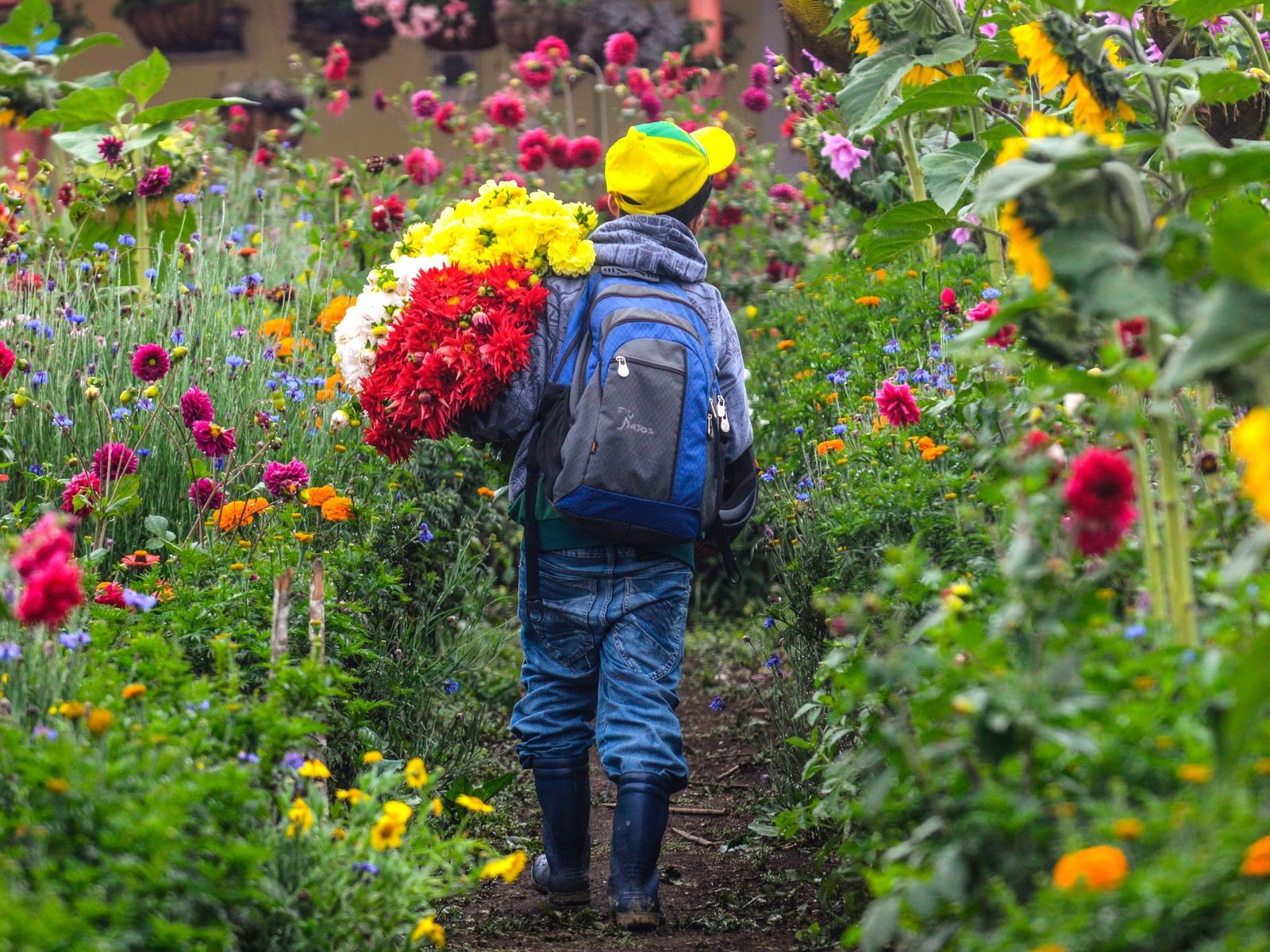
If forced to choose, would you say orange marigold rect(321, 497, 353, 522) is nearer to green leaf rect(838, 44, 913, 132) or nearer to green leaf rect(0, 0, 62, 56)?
green leaf rect(838, 44, 913, 132)

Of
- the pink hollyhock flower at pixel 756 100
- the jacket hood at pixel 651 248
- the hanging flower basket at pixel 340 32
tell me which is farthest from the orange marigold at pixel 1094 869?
the hanging flower basket at pixel 340 32

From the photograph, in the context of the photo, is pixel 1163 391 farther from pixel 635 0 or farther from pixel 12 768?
pixel 635 0

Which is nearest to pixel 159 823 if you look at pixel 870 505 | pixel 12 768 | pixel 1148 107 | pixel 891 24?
pixel 12 768

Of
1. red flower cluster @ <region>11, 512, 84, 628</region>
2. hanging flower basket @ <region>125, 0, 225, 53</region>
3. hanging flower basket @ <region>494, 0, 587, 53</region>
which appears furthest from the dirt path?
hanging flower basket @ <region>125, 0, 225, 53</region>

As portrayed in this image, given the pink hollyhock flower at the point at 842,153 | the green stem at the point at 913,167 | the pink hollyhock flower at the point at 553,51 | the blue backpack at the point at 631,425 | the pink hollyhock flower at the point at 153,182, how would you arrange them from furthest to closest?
the pink hollyhock flower at the point at 553,51 < the pink hollyhock flower at the point at 842,153 < the green stem at the point at 913,167 < the pink hollyhock flower at the point at 153,182 < the blue backpack at the point at 631,425

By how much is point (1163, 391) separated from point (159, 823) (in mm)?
1203

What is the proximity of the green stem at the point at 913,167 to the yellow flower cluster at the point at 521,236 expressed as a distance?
6.22 feet

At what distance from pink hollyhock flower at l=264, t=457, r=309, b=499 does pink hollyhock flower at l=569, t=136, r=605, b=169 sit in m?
2.95

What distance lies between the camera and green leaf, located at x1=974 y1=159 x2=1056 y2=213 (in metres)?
1.71

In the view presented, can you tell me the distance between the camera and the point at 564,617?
275cm

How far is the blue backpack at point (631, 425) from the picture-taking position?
8.36 ft

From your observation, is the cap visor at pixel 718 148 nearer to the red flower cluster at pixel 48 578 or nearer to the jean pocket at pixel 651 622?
the jean pocket at pixel 651 622

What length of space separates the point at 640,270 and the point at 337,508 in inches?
32.3

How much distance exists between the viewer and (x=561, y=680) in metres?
2.80
